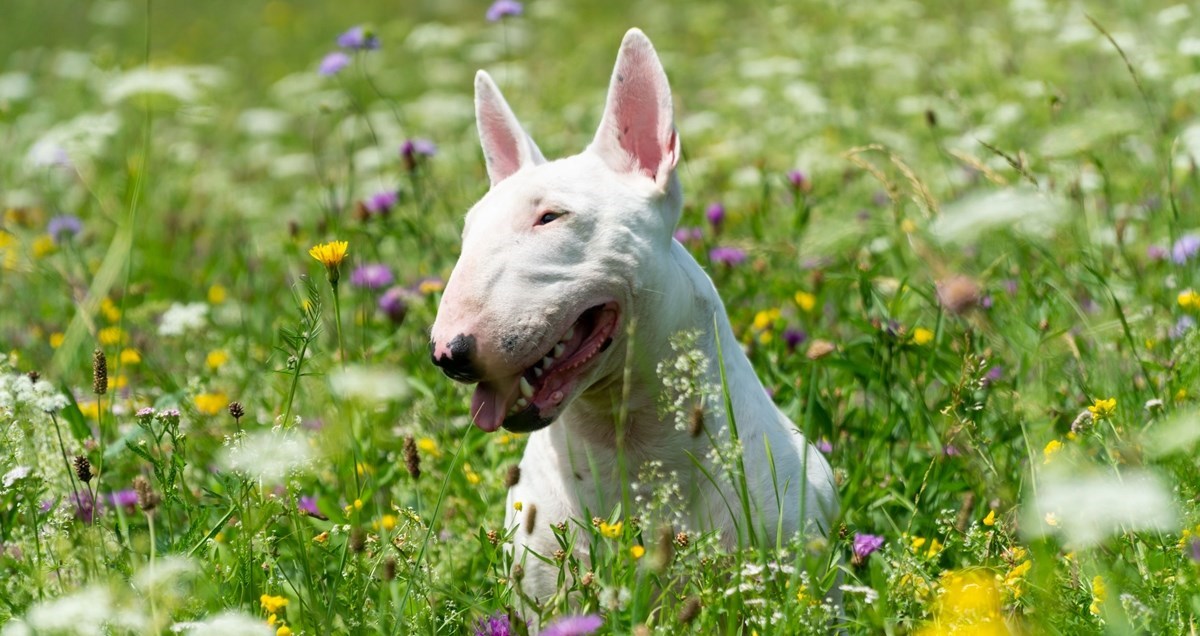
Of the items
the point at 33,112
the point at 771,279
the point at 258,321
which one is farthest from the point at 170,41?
the point at 771,279

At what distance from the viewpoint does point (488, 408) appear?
2.73 meters

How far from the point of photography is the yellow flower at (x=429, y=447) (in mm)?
3719

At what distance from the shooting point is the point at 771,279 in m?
Result: 4.75

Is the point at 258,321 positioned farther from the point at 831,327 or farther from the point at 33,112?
the point at 33,112

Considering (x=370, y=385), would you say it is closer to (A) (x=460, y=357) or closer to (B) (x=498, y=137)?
(A) (x=460, y=357)

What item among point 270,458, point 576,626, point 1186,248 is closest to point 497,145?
point 270,458

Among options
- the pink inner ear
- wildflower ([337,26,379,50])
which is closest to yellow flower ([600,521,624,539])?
the pink inner ear

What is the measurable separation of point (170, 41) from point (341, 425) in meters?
14.4

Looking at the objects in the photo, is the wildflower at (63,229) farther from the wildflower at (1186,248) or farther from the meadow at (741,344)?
the wildflower at (1186,248)

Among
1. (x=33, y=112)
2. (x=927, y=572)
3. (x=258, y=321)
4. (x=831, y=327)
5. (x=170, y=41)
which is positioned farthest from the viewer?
(x=170, y=41)

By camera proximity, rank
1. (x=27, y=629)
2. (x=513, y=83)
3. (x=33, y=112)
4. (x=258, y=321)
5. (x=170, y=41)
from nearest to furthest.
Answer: (x=27, y=629) → (x=258, y=321) → (x=513, y=83) → (x=33, y=112) → (x=170, y=41)

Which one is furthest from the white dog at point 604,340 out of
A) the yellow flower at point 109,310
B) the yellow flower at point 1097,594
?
the yellow flower at point 109,310

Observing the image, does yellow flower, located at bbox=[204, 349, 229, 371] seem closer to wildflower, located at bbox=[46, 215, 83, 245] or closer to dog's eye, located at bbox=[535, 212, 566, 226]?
wildflower, located at bbox=[46, 215, 83, 245]

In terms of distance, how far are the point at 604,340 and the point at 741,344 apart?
1507mm
